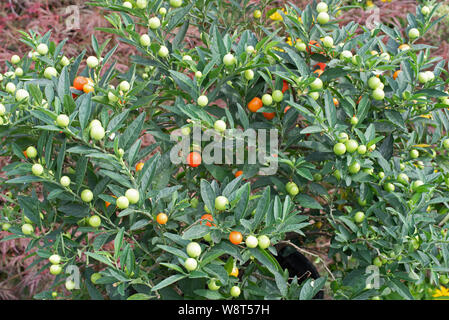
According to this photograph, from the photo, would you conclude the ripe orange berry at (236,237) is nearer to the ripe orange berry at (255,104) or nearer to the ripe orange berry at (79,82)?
the ripe orange berry at (255,104)

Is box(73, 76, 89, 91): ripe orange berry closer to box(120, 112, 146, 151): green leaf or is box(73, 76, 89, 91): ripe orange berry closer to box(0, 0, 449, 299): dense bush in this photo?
box(0, 0, 449, 299): dense bush

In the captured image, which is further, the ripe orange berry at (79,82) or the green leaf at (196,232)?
the ripe orange berry at (79,82)

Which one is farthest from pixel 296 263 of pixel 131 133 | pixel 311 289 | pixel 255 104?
pixel 131 133

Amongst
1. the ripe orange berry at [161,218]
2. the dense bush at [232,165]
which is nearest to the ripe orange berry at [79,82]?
the dense bush at [232,165]

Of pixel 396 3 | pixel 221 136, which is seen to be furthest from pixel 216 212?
pixel 396 3

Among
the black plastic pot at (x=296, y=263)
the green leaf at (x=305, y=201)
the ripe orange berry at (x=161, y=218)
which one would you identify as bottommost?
the black plastic pot at (x=296, y=263)

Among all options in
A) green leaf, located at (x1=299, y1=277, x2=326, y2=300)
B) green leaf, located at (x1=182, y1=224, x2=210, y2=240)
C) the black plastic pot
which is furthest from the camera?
the black plastic pot

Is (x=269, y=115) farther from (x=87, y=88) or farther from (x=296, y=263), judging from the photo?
(x=296, y=263)

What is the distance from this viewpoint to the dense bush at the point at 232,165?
2.02 feet

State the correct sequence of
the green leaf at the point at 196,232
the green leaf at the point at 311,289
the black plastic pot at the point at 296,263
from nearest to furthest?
the green leaf at the point at 196,232, the green leaf at the point at 311,289, the black plastic pot at the point at 296,263

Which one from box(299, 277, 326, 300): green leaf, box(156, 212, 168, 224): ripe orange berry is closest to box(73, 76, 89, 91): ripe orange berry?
box(156, 212, 168, 224): ripe orange berry

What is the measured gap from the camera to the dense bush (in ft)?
2.02

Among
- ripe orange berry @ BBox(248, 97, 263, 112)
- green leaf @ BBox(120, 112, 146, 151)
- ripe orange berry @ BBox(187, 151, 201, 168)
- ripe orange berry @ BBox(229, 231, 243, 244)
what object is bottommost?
ripe orange berry @ BBox(229, 231, 243, 244)
